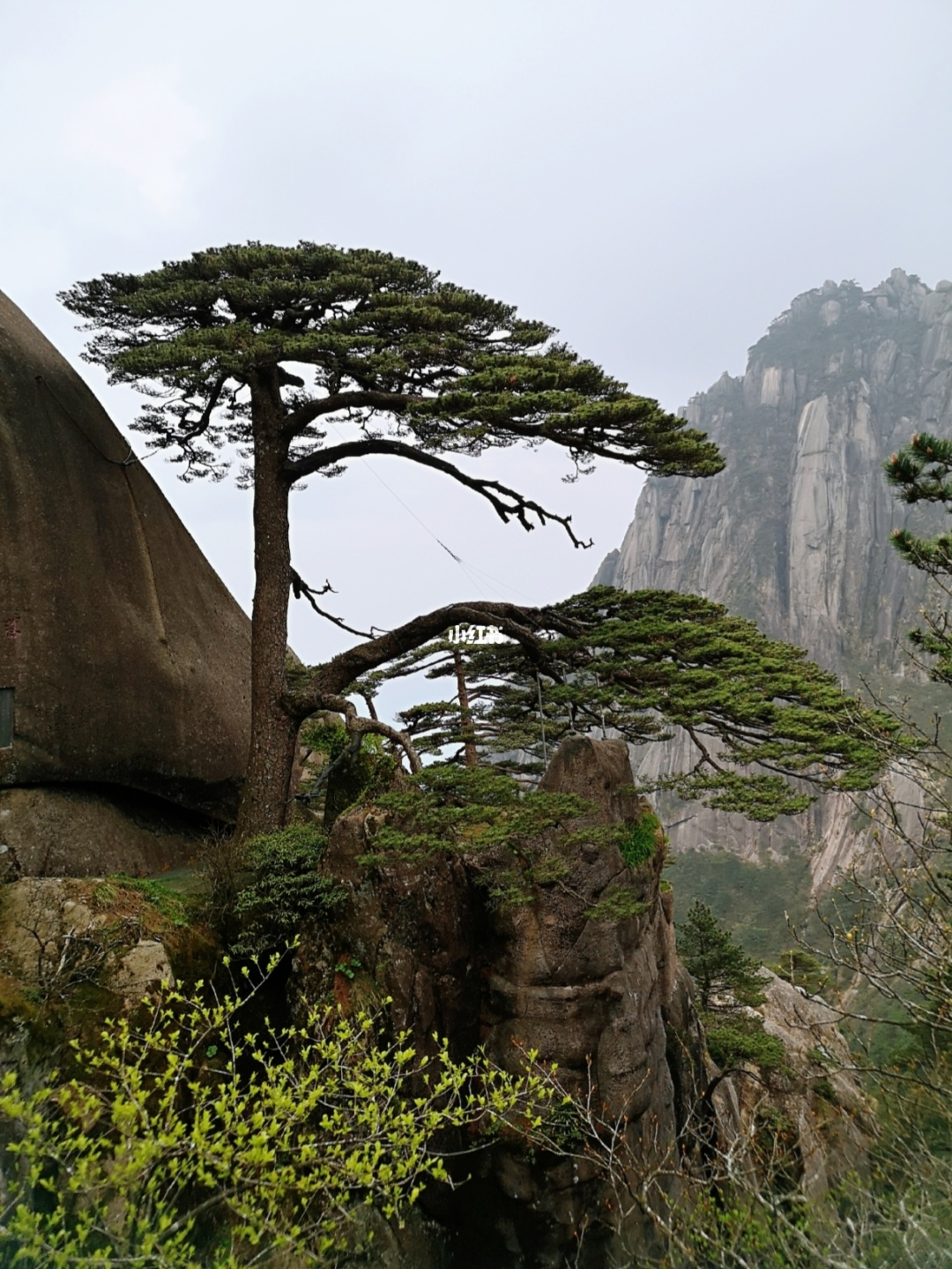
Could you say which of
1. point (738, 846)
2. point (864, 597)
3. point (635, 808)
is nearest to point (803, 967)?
point (635, 808)

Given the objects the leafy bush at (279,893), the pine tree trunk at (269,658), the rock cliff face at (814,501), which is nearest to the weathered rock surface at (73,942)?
the leafy bush at (279,893)

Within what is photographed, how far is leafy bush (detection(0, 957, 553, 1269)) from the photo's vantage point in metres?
3.31

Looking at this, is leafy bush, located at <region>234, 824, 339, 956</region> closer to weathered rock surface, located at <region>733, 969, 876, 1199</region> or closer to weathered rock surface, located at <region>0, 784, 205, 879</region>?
weathered rock surface, located at <region>0, 784, 205, 879</region>

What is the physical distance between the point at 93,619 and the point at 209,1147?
712 centimetres

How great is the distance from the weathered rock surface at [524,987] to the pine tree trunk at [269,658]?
1.81 meters

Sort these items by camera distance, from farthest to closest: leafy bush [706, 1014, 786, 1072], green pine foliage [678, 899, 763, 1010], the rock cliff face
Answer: the rock cliff face → green pine foliage [678, 899, 763, 1010] → leafy bush [706, 1014, 786, 1072]

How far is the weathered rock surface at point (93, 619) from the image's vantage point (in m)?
8.55

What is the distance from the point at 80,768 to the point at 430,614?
175 inches

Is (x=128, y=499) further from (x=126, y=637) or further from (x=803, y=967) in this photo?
(x=803, y=967)

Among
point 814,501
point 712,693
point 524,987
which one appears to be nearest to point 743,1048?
point 524,987

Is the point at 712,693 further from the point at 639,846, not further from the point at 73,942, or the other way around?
the point at 73,942

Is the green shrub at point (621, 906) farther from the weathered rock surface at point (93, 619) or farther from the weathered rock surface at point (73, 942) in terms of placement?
the weathered rock surface at point (93, 619)

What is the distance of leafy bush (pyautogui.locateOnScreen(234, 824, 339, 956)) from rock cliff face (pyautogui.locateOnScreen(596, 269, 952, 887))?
60129 millimetres

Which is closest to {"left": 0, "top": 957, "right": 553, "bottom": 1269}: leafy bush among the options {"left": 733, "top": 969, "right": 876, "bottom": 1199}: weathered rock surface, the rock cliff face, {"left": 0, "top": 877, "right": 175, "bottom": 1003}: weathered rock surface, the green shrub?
{"left": 0, "top": 877, "right": 175, "bottom": 1003}: weathered rock surface
